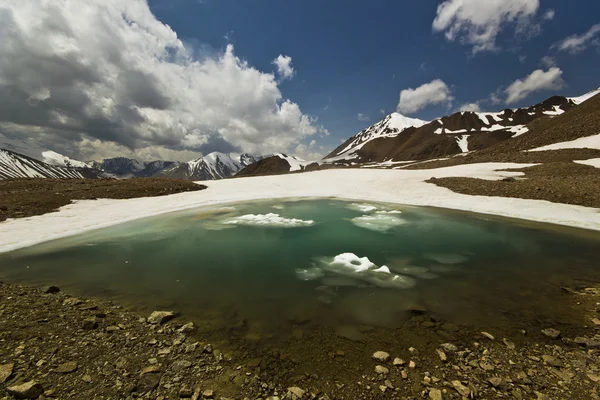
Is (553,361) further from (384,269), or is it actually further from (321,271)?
(321,271)

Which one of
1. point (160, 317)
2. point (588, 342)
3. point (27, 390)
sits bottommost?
point (588, 342)

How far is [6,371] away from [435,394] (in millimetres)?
7742

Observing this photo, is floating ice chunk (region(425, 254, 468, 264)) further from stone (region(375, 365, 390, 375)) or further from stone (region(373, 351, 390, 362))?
stone (region(375, 365, 390, 375))

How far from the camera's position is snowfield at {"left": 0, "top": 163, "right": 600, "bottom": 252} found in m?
15.6

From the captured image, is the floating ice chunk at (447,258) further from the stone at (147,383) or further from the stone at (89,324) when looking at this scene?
the stone at (89,324)

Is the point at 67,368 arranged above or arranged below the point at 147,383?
above

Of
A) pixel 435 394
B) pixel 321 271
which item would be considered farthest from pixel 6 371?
pixel 321 271

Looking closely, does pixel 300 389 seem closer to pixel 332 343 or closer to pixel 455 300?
pixel 332 343

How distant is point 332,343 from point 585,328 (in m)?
6.30

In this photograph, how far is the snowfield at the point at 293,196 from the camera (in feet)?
51.1

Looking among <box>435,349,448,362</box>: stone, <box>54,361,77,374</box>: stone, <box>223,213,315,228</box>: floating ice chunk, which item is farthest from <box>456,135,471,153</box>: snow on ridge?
<box>54,361,77,374</box>: stone

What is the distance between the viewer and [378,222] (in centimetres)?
1816

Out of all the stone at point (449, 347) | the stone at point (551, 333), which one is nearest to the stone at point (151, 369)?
the stone at point (449, 347)

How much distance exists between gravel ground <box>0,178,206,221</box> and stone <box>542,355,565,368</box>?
2800 centimetres
